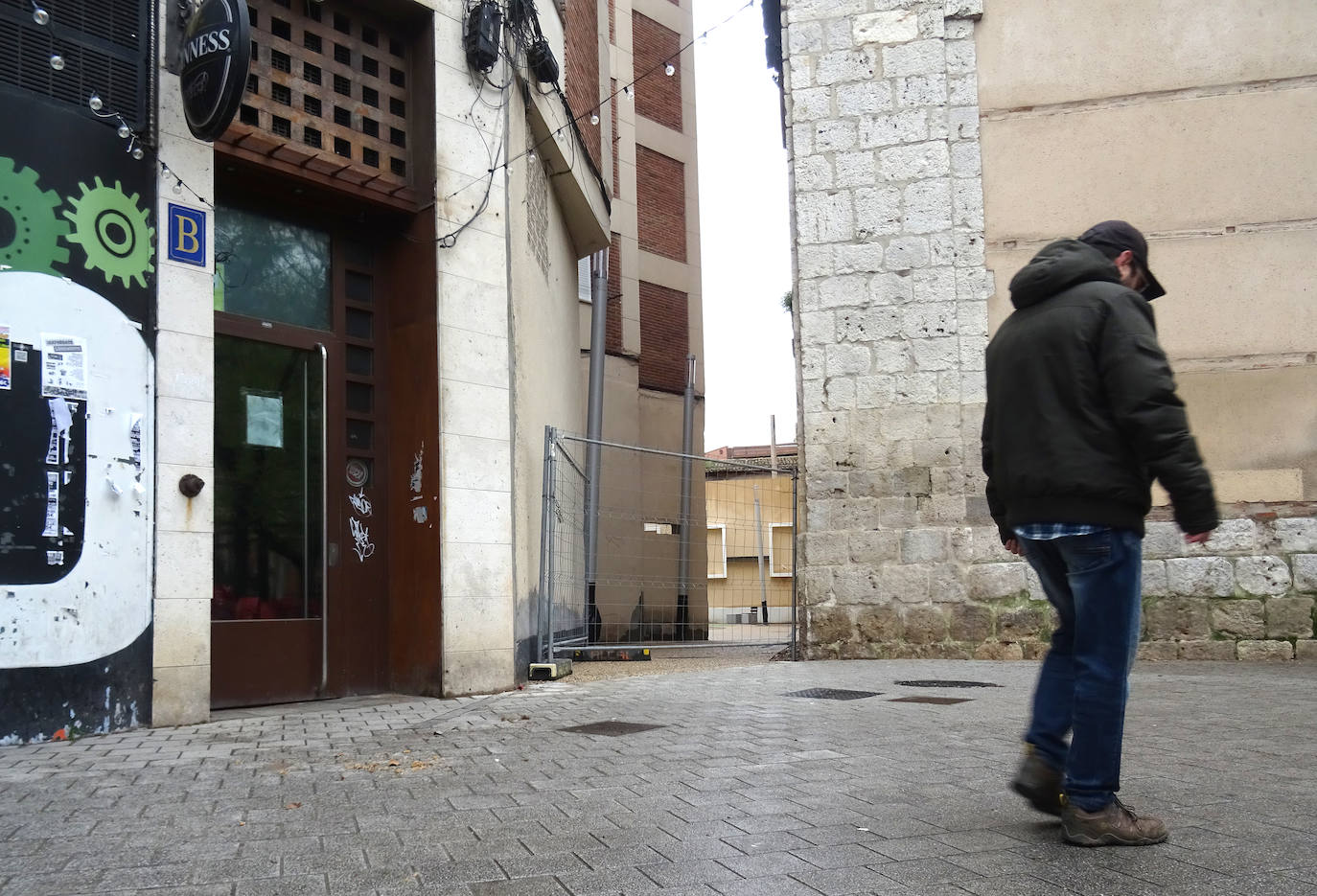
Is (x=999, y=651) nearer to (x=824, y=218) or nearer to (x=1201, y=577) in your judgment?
(x=1201, y=577)

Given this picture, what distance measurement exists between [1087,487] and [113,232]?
5.46m

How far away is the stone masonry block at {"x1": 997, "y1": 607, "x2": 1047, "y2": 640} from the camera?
969cm

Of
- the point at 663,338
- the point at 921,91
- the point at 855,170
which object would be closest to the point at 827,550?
the point at 855,170

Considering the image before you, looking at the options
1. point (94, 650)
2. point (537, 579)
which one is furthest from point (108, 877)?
point (537, 579)

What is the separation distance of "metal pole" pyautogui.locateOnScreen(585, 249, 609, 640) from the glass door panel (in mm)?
3136

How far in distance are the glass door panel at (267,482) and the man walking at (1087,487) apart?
17.3ft

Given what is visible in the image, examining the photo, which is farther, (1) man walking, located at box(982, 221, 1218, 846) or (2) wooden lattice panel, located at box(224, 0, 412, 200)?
(2) wooden lattice panel, located at box(224, 0, 412, 200)

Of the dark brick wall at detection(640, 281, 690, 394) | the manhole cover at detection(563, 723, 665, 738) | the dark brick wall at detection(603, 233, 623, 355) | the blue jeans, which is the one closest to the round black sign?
the manhole cover at detection(563, 723, 665, 738)

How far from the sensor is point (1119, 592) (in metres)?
3.18

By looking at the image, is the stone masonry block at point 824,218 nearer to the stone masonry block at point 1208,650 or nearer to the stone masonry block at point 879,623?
the stone masonry block at point 879,623

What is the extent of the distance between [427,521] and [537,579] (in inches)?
69.7

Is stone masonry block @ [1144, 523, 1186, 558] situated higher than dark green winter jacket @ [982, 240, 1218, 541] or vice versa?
dark green winter jacket @ [982, 240, 1218, 541]

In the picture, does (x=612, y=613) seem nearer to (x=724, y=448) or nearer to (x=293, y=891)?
(x=293, y=891)

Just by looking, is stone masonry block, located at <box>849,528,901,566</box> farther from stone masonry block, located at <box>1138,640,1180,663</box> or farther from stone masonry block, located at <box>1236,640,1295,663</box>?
stone masonry block, located at <box>1236,640,1295,663</box>
